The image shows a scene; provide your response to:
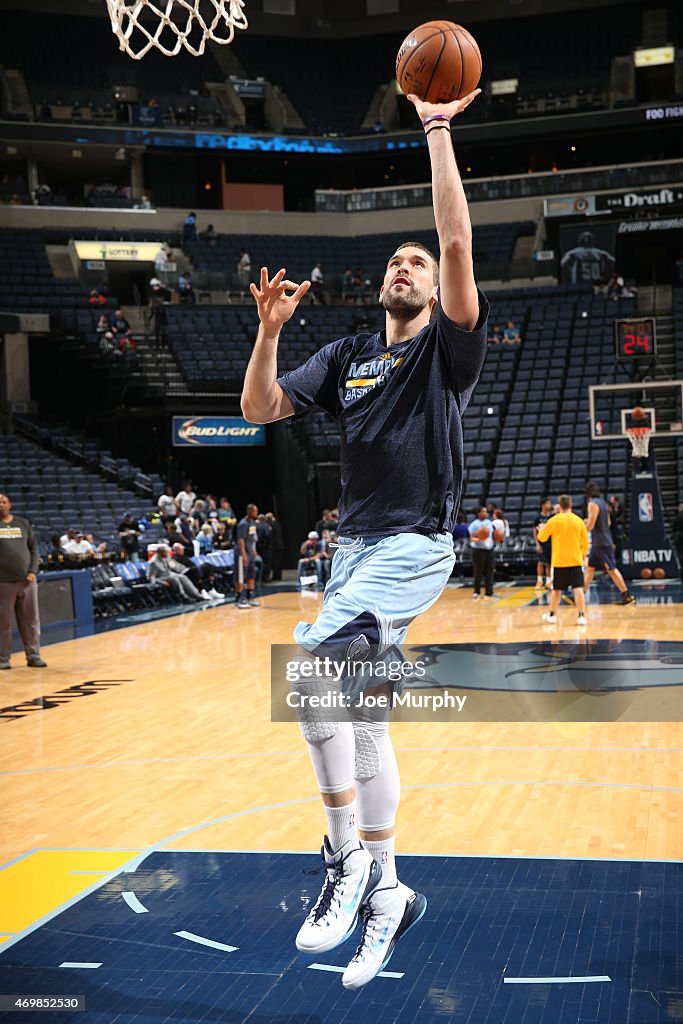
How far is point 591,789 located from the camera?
6812mm

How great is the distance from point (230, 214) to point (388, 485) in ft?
110

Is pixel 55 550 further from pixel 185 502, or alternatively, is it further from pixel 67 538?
pixel 185 502

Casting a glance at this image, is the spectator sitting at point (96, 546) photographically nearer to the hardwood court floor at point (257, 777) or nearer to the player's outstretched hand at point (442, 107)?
the hardwood court floor at point (257, 777)

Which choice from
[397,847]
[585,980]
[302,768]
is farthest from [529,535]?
[585,980]

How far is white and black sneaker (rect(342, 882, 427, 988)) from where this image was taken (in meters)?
3.16

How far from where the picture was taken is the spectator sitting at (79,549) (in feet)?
A: 59.4

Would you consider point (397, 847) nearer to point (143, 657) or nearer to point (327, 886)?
point (327, 886)

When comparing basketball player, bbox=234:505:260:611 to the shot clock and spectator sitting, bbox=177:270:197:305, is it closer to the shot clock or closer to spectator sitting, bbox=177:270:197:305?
the shot clock

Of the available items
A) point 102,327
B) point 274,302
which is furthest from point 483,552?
point 274,302

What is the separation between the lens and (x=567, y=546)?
14.1m

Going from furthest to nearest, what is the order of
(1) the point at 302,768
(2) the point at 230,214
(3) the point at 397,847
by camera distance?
(2) the point at 230,214, (1) the point at 302,768, (3) the point at 397,847

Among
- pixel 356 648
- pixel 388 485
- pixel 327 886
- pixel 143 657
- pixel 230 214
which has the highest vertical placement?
pixel 230 214

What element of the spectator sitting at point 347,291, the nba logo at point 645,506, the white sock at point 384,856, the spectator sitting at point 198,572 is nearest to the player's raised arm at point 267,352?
the white sock at point 384,856

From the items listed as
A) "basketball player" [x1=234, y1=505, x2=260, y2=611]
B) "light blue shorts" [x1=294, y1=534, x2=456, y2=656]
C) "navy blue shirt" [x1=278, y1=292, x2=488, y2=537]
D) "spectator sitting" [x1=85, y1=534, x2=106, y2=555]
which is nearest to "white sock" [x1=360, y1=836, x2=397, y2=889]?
A: "light blue shorts" [x1=294, y1=534, x2=456, y2=656]
